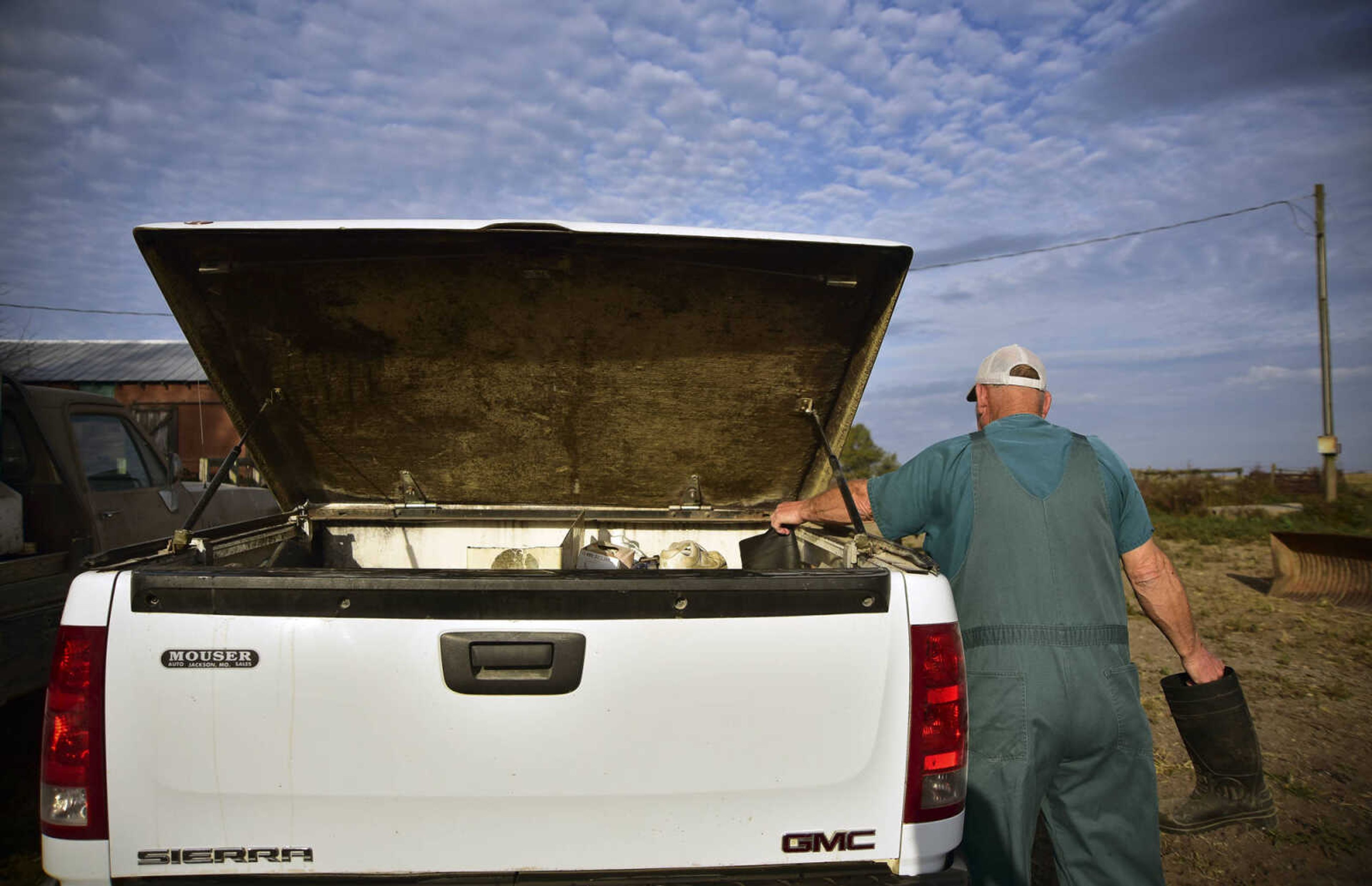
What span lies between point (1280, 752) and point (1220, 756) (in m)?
2.78

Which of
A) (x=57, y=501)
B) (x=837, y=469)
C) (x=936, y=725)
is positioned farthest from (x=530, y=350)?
(x=57, y=501)

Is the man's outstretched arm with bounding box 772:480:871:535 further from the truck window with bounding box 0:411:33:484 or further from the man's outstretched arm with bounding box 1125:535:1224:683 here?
the truck window with bounding box 0:411:33:484

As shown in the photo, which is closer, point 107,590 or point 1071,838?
point 107,590

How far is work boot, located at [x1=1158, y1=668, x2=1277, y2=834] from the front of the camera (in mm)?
2555

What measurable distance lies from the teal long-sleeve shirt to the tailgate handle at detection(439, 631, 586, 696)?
125 cm

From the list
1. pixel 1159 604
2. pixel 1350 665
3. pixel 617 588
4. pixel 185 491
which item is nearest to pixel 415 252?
pixel 617 588

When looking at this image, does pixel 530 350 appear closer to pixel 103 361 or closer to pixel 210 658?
pixel 210 658

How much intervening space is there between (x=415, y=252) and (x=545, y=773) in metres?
1.80

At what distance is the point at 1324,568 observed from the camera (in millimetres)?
8992

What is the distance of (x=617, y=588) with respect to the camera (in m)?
1.79

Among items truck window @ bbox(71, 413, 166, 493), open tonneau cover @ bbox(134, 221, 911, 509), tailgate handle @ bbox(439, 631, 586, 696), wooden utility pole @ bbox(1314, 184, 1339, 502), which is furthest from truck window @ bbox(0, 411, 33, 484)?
wooden utility pole @ bbox(1314, 184, 1339, 502)

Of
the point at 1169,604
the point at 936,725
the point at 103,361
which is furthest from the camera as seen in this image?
the point at 103,361

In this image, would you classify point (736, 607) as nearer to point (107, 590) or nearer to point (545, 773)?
point (545, 773)

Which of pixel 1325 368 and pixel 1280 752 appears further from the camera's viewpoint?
pixel 1325 368
